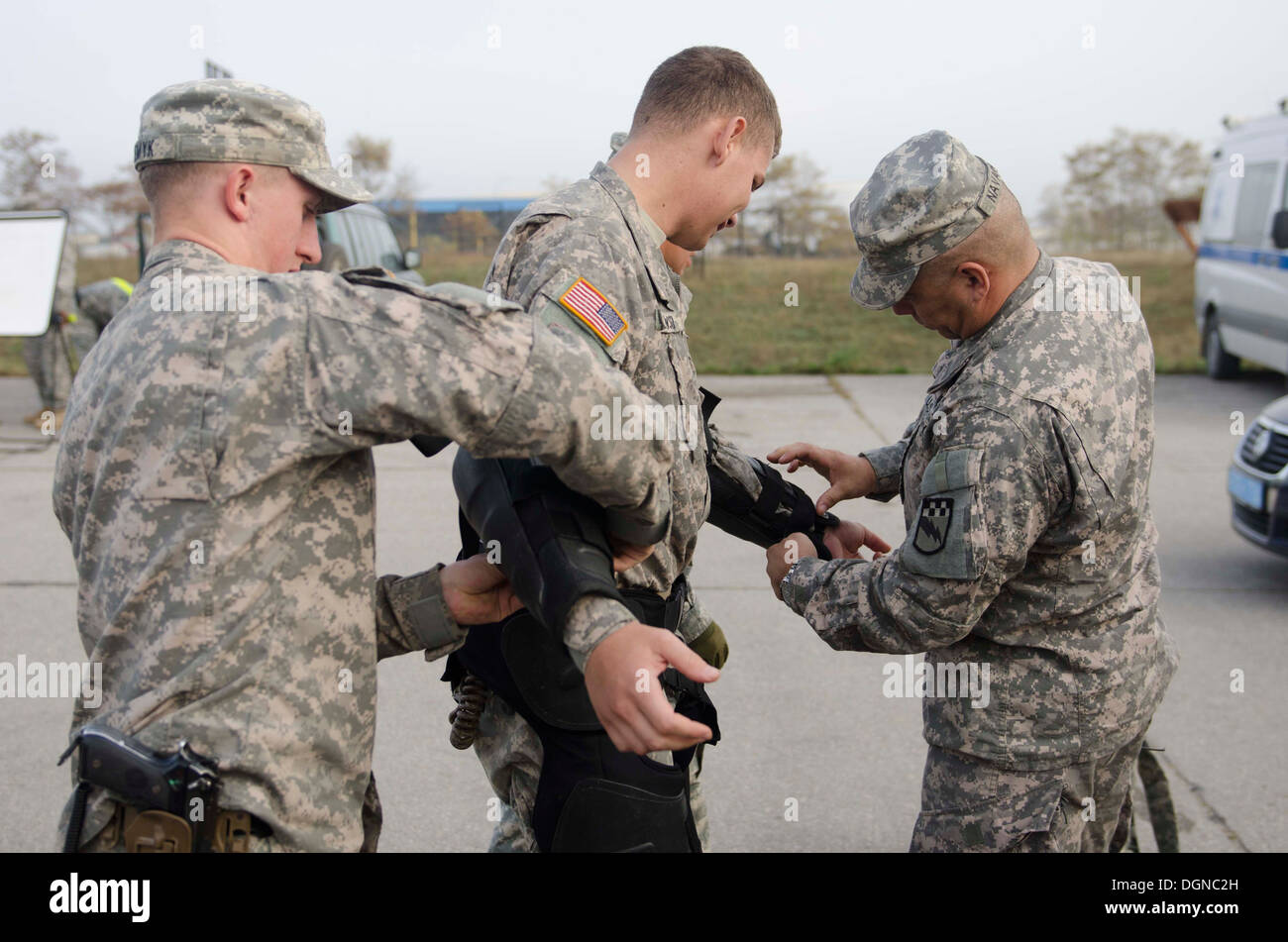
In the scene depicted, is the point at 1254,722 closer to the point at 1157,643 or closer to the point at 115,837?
the point at 1157,643

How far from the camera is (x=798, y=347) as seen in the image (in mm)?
14094

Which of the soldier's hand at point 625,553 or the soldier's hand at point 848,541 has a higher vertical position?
the soldier's hand at point 625,553

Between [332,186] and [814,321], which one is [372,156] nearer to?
[814,321]

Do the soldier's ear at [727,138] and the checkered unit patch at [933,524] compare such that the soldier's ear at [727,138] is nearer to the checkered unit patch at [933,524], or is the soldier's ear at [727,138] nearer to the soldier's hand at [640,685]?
the checkered unit patch at [933,524]

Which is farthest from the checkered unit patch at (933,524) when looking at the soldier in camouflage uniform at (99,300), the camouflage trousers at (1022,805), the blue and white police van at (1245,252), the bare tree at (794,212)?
the bare tree at (794,212)

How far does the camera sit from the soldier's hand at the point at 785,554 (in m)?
2.60

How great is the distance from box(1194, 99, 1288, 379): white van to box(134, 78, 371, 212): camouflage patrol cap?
892 cm

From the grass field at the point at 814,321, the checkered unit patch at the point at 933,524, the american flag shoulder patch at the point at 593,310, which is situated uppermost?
the american flag shoulder patch at the point at 593,310

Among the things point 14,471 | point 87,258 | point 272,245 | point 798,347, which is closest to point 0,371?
point 14,471

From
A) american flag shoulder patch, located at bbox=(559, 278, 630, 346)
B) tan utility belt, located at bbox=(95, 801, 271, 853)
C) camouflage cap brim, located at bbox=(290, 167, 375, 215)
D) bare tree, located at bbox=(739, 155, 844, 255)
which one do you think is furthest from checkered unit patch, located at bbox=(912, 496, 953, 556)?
bare tree, located at bbox=(739, 155, 844, 255)

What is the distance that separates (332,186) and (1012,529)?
1375 millimetres

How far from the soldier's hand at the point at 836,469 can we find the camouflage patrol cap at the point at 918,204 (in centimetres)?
75

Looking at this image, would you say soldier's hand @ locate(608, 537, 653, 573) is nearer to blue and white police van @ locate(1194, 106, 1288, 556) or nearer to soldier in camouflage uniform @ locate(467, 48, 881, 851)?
soldier in camouflage uniform @ locate(467, 48, 881, 851)

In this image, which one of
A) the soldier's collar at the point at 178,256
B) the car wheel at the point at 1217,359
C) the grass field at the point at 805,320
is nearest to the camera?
the soldier's collar at the point at 178,256
